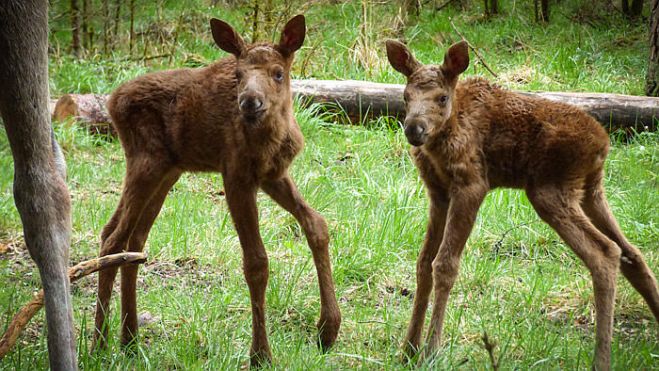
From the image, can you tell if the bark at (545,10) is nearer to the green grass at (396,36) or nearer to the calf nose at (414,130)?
the green grass at (396,36)

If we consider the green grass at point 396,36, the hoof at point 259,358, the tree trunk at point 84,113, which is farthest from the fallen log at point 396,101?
the hoof at point 259,358

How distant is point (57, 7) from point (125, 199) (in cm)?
845

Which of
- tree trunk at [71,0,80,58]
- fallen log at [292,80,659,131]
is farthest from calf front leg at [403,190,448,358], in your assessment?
tree trunk at [71,0,80,58]

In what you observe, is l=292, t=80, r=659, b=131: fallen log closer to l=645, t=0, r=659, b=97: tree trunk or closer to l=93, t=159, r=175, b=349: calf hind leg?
l=645, t=0, r=659, b=97: tree trunk

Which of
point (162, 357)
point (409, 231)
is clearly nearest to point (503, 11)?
point (409, 231)

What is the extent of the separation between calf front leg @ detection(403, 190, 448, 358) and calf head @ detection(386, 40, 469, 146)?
576 mm

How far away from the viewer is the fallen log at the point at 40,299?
3.93 m

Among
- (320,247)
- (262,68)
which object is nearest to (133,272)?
(320,247)

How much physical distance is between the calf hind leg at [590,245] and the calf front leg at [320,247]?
4.04ft

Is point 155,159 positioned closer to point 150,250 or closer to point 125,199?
point 125,199

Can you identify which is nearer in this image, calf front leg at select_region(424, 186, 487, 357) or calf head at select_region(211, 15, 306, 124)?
calf head at select_region(211, 15, 306, 124)

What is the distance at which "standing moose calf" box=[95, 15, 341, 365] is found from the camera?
4484 mm

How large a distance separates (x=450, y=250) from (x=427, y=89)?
86cm

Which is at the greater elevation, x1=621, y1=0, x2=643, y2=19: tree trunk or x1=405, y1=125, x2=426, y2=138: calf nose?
x1=405, y1=125, x2=426, y2=138: calf nose
